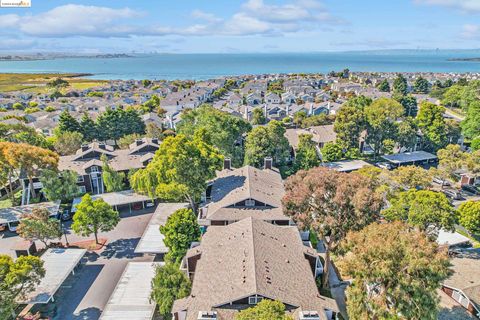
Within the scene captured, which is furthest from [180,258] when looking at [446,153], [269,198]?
[446,153]

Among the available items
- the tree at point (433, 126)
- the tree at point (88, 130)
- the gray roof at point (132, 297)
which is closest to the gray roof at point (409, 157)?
the tree at point (433, 126)

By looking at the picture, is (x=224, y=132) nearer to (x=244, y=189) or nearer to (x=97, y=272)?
(x=244, y=189)

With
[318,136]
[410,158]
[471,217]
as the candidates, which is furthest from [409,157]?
[471,217]

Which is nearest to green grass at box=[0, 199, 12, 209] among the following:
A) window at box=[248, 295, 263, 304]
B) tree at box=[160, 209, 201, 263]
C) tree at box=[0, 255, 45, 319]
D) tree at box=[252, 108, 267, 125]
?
tree at box=[0, 255, 45, 319]

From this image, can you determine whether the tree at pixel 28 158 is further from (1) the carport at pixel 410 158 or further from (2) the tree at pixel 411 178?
(1) the carport at pixel 410 158

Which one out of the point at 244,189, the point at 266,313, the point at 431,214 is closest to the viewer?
the point at 266,313

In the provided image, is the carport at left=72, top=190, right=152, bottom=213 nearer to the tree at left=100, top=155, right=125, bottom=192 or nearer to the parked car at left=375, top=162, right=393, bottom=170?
the tree at left=100, top=155, right=125, bottom=192

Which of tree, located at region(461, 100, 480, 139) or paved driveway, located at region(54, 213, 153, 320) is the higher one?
tree, located at region(461, 100, 480, 139)
